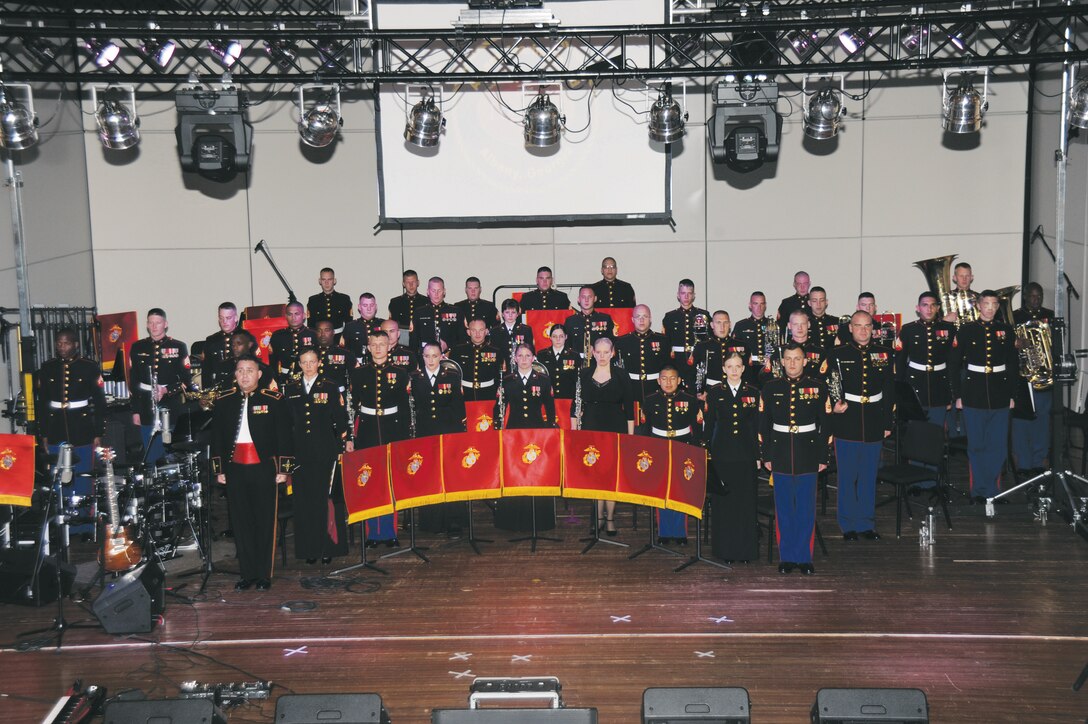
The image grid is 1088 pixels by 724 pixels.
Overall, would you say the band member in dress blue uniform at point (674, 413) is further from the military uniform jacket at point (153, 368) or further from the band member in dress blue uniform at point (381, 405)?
the military uniform jacket at point (153, 368)

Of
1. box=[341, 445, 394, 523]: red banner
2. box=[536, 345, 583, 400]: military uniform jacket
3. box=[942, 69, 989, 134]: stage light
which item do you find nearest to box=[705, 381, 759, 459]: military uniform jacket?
box=[536, 345, 583, 400]: military uniform jacket

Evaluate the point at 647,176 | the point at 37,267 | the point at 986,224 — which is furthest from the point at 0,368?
the point at 986,224

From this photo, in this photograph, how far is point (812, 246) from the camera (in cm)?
1562

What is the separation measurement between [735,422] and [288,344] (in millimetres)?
5349

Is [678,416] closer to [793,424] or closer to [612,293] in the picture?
[793,424]

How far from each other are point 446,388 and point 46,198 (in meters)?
6.99

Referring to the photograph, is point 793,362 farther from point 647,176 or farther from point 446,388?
point 647,176

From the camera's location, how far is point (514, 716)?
4.82 meters

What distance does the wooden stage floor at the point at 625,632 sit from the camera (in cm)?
711

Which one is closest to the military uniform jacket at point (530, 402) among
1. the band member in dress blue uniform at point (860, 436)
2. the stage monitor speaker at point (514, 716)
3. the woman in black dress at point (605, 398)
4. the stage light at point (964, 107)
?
the woman in black dress at point (605, 398)

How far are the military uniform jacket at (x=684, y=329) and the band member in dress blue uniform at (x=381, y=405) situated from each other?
3.78 m

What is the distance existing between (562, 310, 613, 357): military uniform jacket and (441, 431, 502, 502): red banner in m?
2.75

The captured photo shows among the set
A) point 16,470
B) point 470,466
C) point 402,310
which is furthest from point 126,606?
point 402,310

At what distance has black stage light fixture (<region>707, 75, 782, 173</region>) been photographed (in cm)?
1263
